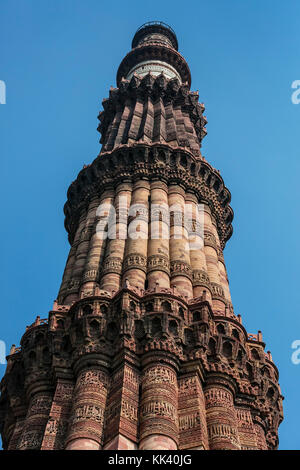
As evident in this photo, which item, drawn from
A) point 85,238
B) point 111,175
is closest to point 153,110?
point 111,175

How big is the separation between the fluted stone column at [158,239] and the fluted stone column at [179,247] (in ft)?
0.69

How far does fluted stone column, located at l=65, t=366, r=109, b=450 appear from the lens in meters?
14.5

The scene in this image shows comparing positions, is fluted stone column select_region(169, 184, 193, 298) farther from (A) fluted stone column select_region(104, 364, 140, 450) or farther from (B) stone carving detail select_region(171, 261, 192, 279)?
(A) fluted stone column select_region(104, 364, 140, 450)

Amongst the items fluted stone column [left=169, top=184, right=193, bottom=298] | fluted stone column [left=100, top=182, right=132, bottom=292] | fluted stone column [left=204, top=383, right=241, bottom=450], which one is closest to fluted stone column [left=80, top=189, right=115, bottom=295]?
fluted stone column [left=100, top=182, right=132, bottom=292]

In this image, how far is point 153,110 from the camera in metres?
31.4

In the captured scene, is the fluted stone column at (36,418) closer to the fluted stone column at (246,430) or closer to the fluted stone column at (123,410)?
A: the fluted stone column at (123,410)

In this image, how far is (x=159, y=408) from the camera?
15.1 m

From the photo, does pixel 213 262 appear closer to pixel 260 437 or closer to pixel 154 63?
pixel 260 437

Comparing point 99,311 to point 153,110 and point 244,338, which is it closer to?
point 244,338

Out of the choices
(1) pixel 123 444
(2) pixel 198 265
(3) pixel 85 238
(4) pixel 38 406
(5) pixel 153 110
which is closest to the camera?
(1) pixel 123 444

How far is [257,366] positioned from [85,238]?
8582 millimetres

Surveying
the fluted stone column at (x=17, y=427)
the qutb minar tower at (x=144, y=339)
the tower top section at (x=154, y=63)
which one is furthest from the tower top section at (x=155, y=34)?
→ the fluted stone column at (x=17, y=427)

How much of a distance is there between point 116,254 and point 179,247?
224 cm

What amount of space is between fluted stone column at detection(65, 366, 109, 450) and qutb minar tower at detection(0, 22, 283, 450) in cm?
3
